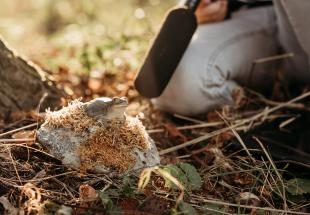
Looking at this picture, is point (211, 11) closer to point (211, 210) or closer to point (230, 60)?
point (230, 60)

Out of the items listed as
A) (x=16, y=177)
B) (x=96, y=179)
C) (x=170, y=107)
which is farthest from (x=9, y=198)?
(x=170, y=107)

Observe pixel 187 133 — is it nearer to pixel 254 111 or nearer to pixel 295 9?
pixel 254 111

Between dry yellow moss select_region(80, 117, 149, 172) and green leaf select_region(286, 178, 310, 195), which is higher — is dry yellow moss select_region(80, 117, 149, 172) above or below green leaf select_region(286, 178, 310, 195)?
above

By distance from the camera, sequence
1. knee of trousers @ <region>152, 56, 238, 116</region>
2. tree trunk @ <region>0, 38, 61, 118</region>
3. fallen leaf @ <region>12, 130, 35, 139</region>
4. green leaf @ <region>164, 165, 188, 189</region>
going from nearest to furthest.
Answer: green leaf @ <region>164, 165, 188, 189</region> < fallen leaf @ <region>12, 130, 35, 139</region> < tree trunk @ <region>0, 38, 61, 118</region> < knee of trousers @ <region>152, 56, 238, 116</region>

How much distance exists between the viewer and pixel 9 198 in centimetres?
105

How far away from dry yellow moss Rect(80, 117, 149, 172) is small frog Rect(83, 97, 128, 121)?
0.02 meters

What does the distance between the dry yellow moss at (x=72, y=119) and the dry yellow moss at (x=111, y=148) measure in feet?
0.12

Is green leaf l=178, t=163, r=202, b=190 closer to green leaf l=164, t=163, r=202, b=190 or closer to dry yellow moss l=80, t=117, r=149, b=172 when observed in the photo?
green leaf l=164, t=163, r=202, b=190

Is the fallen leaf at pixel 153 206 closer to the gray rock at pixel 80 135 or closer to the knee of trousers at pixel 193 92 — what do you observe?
the gray rock at pixel 80 135

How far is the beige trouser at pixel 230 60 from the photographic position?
1904 mm

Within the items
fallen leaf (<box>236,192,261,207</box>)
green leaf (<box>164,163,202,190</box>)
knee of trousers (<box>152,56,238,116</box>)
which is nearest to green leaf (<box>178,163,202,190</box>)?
green leaf (<box>164,163,202,190</box>)

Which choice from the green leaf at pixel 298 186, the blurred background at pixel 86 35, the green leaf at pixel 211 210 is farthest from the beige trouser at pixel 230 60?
the green leaf at pixel 211 210

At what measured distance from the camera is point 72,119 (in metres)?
1.18

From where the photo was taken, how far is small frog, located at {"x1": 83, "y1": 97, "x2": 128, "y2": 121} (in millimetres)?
1140
